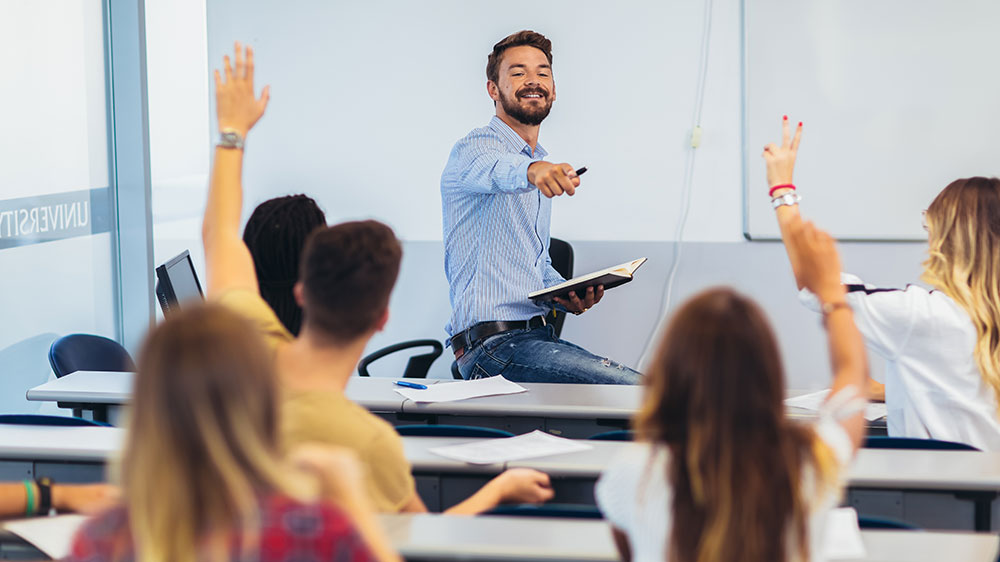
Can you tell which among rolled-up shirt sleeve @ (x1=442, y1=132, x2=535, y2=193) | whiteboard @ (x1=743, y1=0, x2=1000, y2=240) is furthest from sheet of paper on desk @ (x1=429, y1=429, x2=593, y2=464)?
whiteboard @ (x1=743, y1=0, x2=1000, y2=240)

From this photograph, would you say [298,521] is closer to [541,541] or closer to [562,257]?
[541,541]

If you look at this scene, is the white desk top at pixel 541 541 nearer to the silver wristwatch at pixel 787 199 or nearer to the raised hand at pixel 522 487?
the raised hand at pixel 522 487

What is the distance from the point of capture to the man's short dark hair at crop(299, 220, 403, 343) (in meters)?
1.70

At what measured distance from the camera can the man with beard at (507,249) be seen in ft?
10.4

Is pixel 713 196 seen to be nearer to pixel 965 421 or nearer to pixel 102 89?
pixel 965 421

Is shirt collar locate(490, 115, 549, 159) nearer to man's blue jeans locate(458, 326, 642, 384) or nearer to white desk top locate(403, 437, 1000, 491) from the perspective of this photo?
man's blue jeans locate(458, 326, 642, 384)

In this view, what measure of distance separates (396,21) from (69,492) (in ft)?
11.3

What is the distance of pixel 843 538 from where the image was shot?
5.53 feet

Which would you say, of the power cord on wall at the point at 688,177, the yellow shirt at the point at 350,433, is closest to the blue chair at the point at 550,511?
the yellow shirt at the point at 350,433

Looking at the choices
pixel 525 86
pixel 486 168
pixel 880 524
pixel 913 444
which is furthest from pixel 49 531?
pixel 525 86

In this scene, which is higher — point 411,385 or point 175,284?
point 175,284

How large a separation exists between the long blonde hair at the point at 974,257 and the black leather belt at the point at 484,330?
4.40 feet

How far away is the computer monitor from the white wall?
6.34 feet

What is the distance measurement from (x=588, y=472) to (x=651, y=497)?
0.80m
